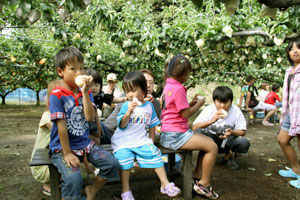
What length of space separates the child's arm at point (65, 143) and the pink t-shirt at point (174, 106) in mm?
1028

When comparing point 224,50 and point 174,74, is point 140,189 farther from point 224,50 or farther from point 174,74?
point 224,50

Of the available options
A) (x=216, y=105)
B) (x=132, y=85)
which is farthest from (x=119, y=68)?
(x=132, y=85)

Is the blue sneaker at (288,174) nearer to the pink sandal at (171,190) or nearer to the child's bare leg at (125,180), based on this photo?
the pink sandal at (171,190)

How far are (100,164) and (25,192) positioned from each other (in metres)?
1.30

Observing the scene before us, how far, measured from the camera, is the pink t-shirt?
235 cm

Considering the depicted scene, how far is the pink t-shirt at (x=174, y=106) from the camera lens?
2352mm

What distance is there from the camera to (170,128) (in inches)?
97.8

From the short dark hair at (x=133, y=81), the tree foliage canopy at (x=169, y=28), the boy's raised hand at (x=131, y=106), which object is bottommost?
the boy's raised hand at (x=131, y=106)

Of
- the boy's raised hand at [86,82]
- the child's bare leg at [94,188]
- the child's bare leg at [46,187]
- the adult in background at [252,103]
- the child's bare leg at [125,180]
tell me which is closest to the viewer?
the boy's raised hand at [86,82]

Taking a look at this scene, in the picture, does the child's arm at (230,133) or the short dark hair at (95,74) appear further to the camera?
the child's arm at (230,133)

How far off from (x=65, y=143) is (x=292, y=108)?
2.48 m

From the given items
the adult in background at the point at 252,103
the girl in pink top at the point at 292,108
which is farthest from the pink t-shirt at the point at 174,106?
the adult in background at the point at 252,103

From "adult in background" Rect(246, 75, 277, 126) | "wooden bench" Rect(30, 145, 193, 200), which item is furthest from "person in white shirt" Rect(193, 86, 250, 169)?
"adult in background" Rect(246, 75, 277, 126)

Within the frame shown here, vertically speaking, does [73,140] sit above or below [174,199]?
above
